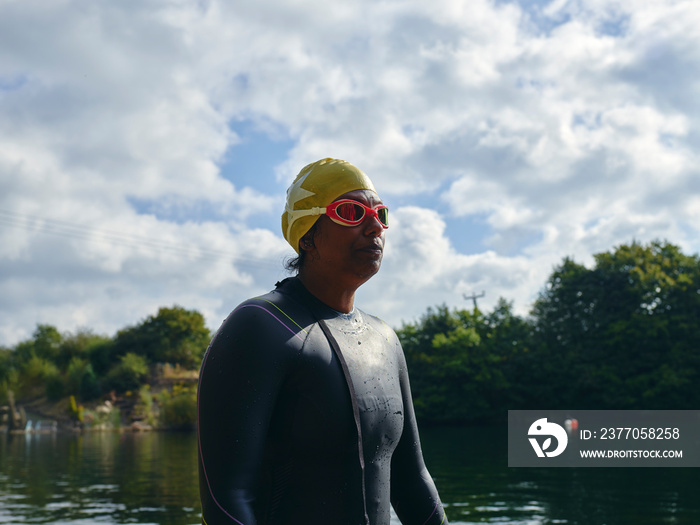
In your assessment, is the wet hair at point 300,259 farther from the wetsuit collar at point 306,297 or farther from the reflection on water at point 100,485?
the reflection on water at point 100,485

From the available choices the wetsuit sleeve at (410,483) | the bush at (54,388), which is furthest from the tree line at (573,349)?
the wetsuit sleeve at (410,483)

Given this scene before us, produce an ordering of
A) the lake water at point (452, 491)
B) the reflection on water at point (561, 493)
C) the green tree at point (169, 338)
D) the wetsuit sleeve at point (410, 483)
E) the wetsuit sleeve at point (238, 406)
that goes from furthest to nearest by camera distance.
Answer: the green tree at point (169, 338), the lake water at point (452, 491), the reflection on water at point (561, 493), the wetsuit sleeve at point (410, 483), the wetsuit sleeve at point (238, 406)

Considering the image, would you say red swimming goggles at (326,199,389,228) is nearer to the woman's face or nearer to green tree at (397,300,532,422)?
the woman's face

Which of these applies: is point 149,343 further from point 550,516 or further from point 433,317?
point 550,516

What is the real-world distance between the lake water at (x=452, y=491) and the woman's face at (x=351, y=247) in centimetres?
1018

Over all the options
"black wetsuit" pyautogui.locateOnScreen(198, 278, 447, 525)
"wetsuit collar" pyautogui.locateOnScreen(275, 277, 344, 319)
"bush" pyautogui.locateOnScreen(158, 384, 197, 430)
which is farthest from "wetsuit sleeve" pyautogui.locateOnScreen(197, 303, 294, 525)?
"bush" pyautogui.locateOnScreen(158, 384, 197, 430)

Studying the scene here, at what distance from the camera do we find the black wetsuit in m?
1.87

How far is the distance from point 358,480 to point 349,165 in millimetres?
1019

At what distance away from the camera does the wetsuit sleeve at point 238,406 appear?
6.04ft

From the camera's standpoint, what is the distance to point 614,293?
39000mm

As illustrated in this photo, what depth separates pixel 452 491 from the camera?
14781 millimetres

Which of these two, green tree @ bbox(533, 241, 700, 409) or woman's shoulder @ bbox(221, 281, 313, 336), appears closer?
woman's shoulder @ bbox(221, 281, 313, 336)

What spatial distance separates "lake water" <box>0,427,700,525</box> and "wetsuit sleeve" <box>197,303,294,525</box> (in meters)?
10.3

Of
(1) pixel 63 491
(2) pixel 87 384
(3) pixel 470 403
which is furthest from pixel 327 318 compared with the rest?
(2) pixel 87 384
